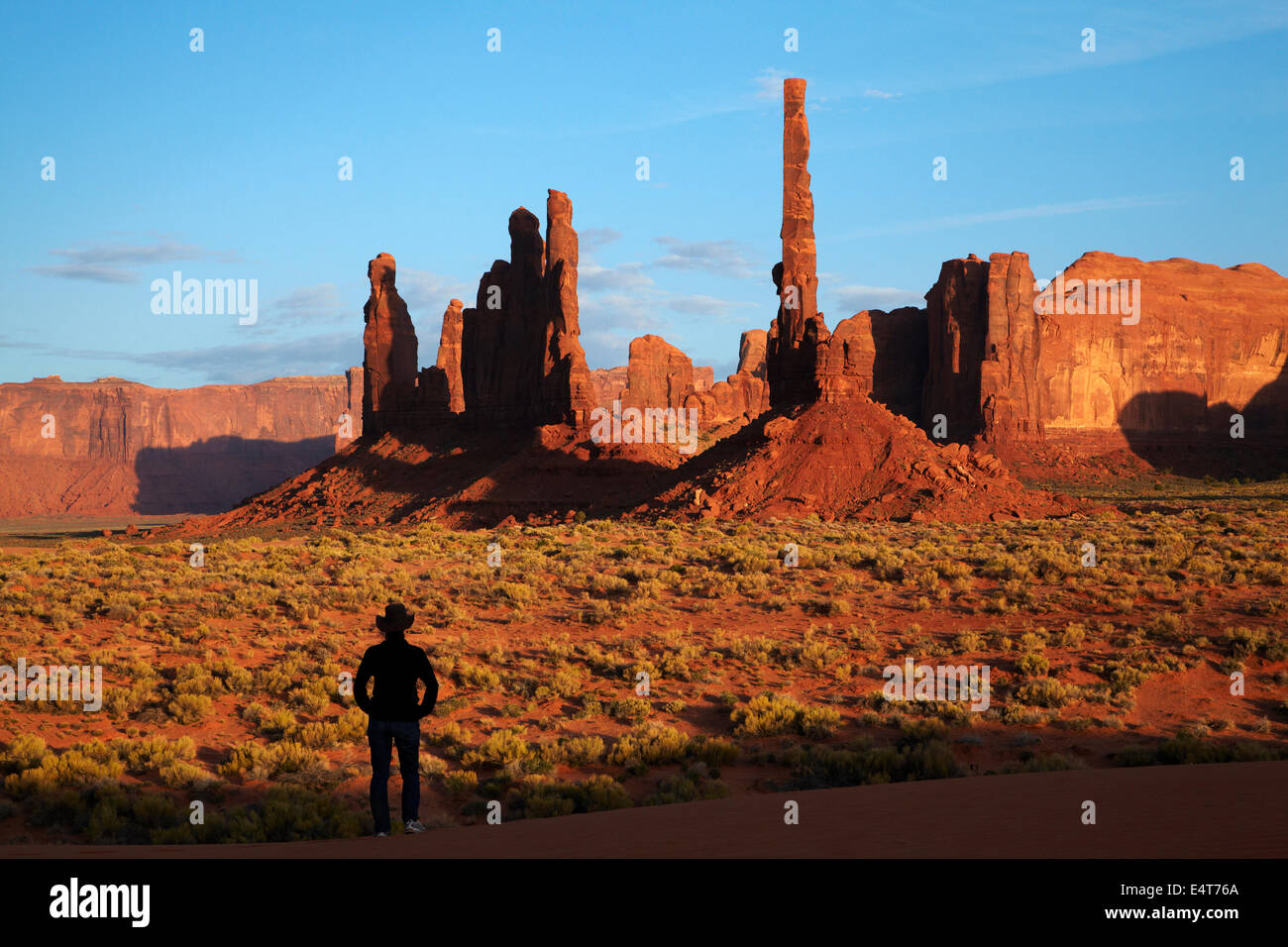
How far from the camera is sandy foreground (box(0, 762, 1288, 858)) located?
8.22m

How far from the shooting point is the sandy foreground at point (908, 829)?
8219 mm

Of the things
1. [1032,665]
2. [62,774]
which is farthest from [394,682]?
[1032,665]

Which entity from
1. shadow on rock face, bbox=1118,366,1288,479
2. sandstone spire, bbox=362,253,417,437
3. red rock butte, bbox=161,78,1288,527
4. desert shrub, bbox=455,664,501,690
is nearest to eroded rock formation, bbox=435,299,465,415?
red rock butte, bbox=161,78,1288,527

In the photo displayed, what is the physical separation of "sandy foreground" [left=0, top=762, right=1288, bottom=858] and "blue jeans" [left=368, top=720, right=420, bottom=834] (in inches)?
10.0

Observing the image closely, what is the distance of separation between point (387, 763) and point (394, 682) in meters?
0.70

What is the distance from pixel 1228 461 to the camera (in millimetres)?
88062

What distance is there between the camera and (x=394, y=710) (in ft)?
30.3

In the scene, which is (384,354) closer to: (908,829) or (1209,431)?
(1209,431)

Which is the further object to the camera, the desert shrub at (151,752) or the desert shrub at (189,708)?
the desert shrub at (189,708)

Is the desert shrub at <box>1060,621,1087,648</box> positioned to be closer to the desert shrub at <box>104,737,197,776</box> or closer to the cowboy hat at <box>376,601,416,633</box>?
the cowboy hat at <box>376,601,416,633</box>

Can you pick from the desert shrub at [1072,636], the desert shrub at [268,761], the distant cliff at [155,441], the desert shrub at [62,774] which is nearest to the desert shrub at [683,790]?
the desert shrub at [268,761]

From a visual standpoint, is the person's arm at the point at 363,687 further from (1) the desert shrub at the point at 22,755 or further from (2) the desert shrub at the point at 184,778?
(1) the desert shrub at the point at 22,755

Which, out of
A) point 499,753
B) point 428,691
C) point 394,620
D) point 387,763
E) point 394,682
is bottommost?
point 499,753
